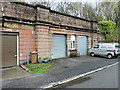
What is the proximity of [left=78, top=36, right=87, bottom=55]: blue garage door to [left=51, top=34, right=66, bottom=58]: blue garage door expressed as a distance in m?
2.94

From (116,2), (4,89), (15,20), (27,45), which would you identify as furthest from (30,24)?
(116,2)

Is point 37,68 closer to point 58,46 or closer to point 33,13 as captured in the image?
point 58,46

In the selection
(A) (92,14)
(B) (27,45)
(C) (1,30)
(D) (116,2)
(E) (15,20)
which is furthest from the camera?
(A) (92,14)

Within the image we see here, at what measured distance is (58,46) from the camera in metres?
11.1

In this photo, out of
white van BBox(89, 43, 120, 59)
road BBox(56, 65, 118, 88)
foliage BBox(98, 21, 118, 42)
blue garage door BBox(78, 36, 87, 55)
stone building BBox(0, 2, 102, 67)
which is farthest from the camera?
foliage BBox(98, 21, 118, 42)

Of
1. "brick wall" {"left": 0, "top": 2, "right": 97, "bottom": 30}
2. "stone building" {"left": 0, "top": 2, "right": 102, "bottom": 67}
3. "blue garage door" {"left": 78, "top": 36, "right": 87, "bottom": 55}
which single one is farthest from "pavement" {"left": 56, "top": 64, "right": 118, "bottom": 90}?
"blue garage door" {"left": 78, "top": 36, "right": 87, "bottom": 55}

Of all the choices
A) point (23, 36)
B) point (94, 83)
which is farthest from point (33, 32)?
point (94, 83)

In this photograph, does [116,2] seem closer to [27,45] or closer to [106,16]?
[106,16]

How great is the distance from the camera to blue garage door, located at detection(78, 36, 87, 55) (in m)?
13.5

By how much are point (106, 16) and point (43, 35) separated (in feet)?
73.9

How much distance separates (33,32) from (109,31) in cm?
1612

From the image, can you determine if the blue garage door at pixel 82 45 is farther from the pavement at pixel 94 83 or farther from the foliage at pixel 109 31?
the pavement at pixel 94 83

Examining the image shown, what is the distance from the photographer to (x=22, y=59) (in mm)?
8070

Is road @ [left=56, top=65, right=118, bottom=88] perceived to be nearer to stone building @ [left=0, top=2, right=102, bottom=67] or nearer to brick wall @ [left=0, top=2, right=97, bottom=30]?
stone building @ [left=0, top=2, right=102, bottom=67]
